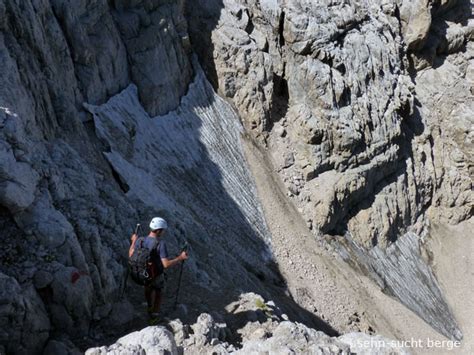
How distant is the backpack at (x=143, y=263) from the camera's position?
11234mm

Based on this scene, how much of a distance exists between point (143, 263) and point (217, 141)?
19922 mm

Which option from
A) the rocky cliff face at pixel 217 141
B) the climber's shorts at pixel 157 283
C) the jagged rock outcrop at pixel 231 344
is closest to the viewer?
the jagged rock outcrop at pixel 231 344

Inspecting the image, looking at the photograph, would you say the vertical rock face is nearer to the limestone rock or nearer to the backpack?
the backpack

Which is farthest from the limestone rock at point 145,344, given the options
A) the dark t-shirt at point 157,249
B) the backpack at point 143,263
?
the dark t-shirt at point 157,249

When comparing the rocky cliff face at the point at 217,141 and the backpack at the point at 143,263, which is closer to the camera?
the backpack at the point at 143,263

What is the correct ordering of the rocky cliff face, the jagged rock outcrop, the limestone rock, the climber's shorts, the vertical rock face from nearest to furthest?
the limestone rock < the jagged rock outcrop < the climber's shorts < the rocky cliff face < the vertical rock face

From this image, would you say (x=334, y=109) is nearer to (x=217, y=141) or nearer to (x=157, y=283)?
(x=217, y=141)

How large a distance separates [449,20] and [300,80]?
17.2 meters

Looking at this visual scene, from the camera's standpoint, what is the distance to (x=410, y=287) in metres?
32.9

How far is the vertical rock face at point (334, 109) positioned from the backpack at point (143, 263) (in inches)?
855

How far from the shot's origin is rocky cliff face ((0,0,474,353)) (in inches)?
471

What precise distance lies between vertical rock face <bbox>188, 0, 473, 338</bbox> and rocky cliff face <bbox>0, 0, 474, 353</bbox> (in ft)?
0.38

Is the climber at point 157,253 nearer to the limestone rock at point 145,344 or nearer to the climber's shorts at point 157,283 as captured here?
the climber's shorts at point 157,283

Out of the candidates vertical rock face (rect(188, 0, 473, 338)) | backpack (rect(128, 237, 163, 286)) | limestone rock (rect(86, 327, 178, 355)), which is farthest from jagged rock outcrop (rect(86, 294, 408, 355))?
vertical rock face (rect(188, 0, 473, 338))
